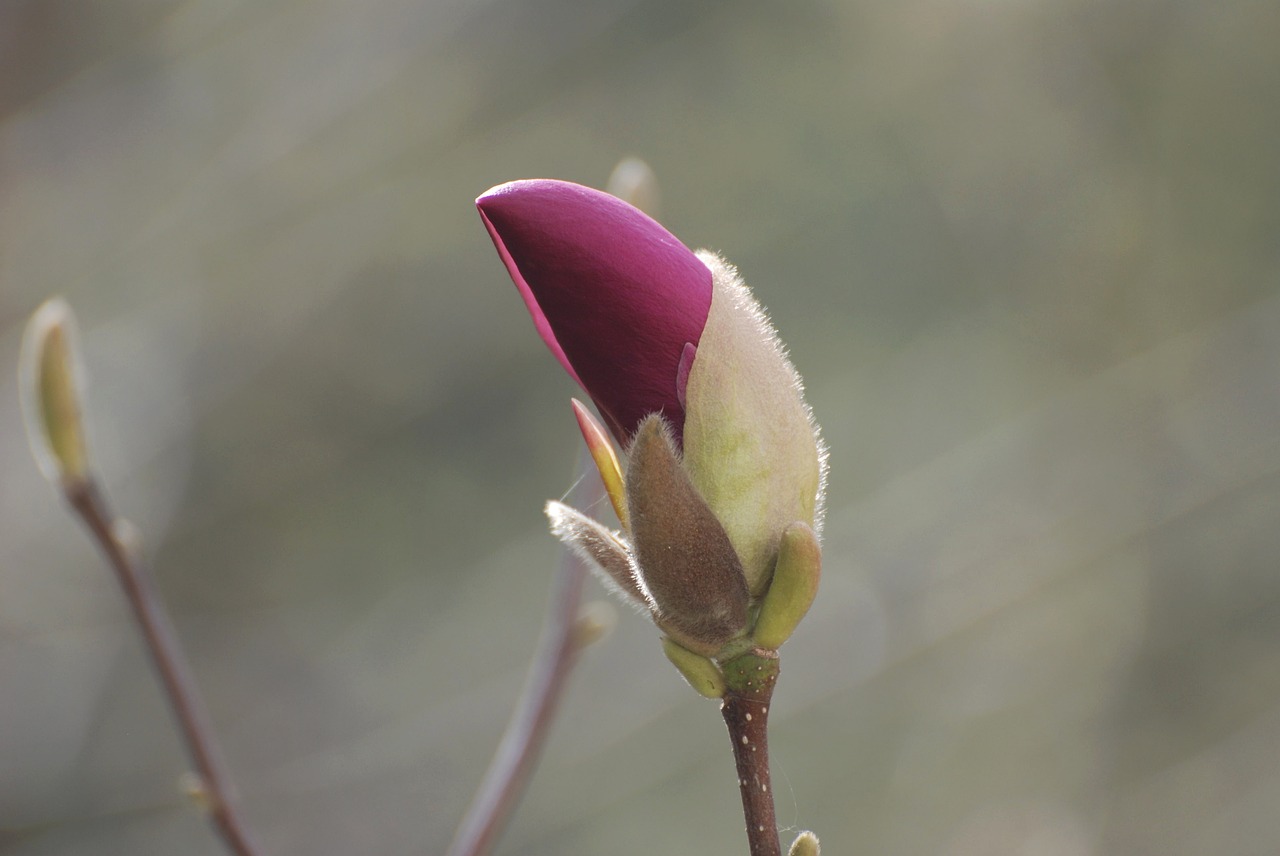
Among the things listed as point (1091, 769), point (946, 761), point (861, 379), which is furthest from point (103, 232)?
point (1091, 769)

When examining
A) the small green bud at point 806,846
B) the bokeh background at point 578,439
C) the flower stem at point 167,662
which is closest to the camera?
the small green bud at point 806,846

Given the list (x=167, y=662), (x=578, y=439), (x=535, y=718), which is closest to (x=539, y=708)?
(x=535, y=718)

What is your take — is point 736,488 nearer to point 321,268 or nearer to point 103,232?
point 103,232

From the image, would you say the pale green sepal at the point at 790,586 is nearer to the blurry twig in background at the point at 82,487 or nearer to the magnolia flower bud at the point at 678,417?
the magnolia flower bud at the point at 678,417

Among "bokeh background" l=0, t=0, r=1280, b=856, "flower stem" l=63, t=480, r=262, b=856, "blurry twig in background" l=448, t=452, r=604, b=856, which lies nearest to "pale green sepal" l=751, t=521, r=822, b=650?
"blurry twig in background" l=448, t=452, r=604, b=856

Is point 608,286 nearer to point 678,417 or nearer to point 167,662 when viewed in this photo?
point 678,417

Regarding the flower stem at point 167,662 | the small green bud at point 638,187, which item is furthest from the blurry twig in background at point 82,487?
the small green bud at point 638,187
